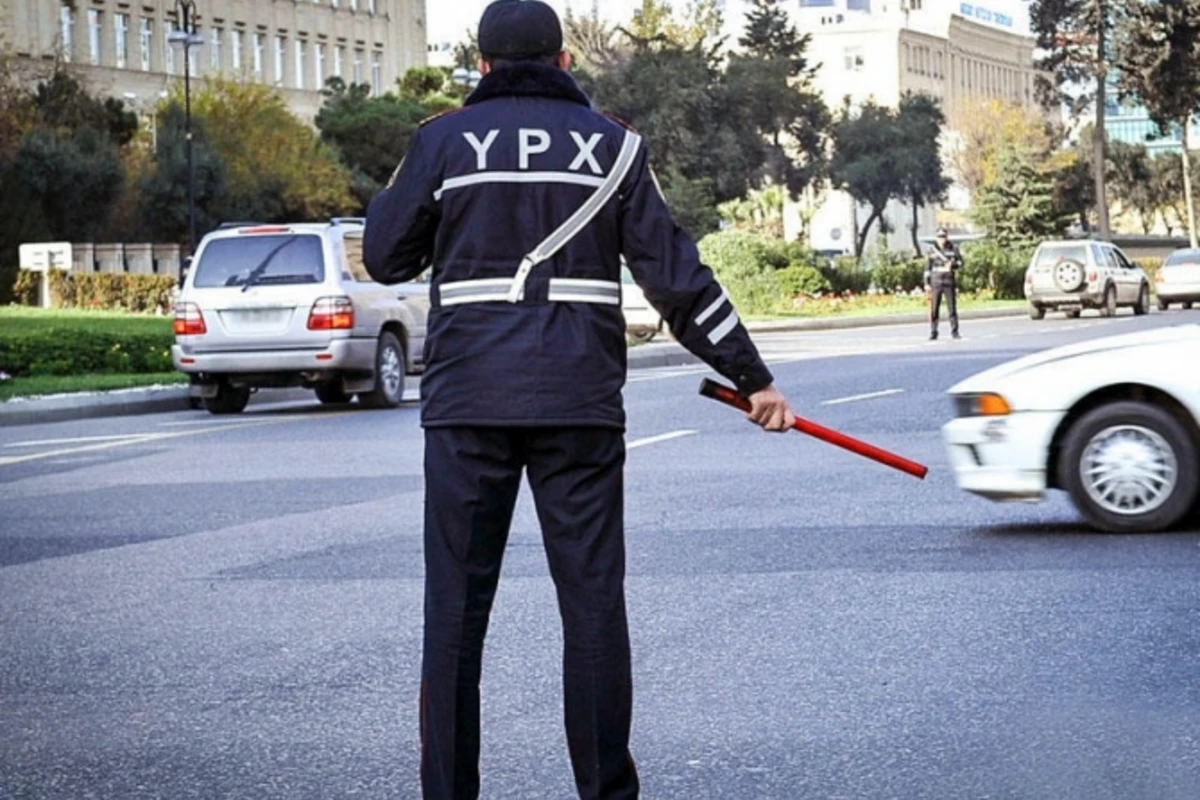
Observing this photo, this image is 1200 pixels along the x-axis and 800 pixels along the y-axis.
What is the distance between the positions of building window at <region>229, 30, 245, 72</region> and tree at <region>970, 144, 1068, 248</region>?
27534 mm

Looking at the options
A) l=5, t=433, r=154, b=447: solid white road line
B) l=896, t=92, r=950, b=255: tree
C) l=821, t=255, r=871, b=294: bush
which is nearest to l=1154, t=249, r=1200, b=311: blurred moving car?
l=821, t=255, r=871, b=294: bush

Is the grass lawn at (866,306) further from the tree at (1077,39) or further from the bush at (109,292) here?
the tree at (1077,39)

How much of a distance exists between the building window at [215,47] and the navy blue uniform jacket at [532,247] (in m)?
93.6

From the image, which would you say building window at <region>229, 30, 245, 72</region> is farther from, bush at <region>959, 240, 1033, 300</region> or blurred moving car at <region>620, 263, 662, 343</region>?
blurred moving car at <region>620, 263, 662, 343</region>

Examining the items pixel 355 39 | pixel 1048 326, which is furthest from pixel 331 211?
pixel 1048 326

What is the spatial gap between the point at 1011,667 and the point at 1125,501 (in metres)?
4.01

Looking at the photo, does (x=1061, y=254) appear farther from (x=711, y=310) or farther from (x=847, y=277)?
(x=711, y=310)

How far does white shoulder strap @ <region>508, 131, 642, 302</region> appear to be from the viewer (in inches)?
227

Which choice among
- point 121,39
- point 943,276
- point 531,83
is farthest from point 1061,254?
point 531,83

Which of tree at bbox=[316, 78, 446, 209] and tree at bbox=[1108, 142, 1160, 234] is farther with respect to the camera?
tree at bbox=[1108, 142, 1160, 234]

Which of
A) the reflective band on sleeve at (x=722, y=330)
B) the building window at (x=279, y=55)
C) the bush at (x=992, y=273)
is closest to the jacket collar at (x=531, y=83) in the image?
the reflective band on sleeve at (x=722, y=330)

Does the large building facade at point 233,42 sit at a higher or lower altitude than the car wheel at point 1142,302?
higher

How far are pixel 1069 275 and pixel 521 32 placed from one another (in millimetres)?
48601

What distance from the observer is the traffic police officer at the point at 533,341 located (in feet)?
19.0
